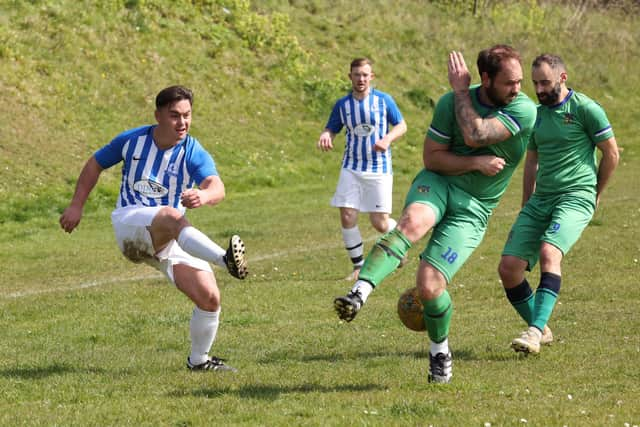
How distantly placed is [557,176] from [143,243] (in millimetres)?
3248

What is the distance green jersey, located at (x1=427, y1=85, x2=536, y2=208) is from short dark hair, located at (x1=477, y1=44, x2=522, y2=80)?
0.20 m

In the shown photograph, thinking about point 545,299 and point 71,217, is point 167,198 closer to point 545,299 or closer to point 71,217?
point 71,217

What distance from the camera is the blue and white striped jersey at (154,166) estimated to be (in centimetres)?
809

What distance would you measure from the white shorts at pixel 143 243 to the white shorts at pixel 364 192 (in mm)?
5776

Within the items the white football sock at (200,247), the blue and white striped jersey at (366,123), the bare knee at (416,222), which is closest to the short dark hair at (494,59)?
the bare knee at (416,222)

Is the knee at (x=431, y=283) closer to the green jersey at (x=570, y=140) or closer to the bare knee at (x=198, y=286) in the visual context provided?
the bare knee at (x=198, y=286)

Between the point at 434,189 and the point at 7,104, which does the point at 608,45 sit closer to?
the point at 7,104

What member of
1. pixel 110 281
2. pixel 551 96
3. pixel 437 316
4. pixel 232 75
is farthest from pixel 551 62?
pixel 232 75

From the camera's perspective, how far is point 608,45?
3844 centimetres

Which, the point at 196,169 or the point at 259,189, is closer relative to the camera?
the point at 196,169

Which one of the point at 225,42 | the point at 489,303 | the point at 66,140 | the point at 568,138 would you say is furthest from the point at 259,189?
the point at 568,138

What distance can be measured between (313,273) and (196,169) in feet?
19.6

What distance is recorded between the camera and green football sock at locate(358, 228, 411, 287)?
6.75 meters

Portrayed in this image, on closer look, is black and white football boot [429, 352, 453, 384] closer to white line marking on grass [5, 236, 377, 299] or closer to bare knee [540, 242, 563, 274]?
bare knee [540, 242, 563, 274]
